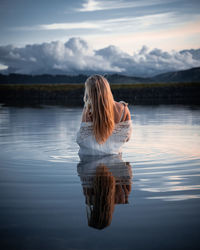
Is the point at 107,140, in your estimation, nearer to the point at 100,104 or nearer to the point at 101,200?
the point at 100,104

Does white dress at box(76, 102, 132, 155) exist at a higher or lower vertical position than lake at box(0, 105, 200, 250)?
Answer: higher

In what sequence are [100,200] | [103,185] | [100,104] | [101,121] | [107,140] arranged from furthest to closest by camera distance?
[107,140] < [101,121] < [100,104] < [103,185] < [100,200]

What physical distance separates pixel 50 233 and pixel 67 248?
1.18 feet

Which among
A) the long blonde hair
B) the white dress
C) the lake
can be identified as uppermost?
the long blonde hair

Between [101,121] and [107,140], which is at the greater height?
[101,121]

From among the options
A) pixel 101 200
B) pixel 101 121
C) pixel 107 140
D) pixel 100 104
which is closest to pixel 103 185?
pixel 101 200

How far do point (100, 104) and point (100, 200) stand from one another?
2.15 meters

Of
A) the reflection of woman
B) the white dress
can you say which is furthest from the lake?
the white dress

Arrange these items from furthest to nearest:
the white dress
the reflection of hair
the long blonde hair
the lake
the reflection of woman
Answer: the white dress < the long blonde hair < the reflection of woman < the reflection of hair < the lake

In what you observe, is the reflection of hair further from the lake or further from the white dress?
the white dress

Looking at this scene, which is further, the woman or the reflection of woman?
the woman

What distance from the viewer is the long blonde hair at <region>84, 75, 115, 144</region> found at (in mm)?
5871

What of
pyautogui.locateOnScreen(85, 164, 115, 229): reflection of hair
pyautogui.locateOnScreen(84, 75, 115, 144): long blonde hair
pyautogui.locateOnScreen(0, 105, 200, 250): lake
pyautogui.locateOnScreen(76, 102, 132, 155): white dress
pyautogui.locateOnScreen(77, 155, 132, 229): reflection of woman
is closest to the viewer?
pyautogui.locateOnScreen(0, 105, 200, 250): lake

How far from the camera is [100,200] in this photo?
13.7 feet
